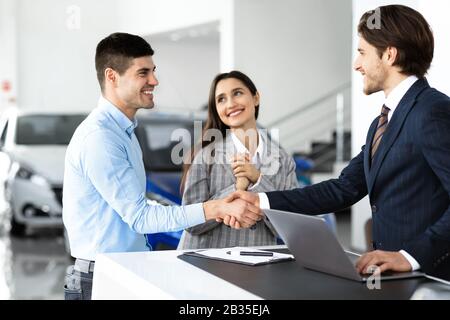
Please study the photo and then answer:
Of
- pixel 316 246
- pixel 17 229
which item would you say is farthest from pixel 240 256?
pixel 17 229

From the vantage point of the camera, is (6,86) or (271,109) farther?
(6,86)

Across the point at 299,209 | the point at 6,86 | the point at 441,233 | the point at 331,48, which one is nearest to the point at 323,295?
the point at 441,233

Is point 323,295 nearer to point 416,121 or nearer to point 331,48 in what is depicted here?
point 416,121

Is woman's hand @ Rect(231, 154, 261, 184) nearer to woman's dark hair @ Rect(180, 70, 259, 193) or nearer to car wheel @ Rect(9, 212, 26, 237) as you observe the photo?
woman's dark hair @ Rect(180, 70, 259, 193)

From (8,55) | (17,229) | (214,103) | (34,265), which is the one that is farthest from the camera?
(8,55)

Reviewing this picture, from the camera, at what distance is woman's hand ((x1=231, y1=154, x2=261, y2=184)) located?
297 centimetres

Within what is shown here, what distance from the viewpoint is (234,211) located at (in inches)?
107

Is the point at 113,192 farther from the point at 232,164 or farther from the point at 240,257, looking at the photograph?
the point at 232,164

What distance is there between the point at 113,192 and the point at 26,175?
468 cm

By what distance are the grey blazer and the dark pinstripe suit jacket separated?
0.67 meters

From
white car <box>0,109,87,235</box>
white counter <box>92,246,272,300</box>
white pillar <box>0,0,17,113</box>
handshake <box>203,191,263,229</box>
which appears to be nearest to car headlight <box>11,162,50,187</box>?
white car <box>0,109,87,235</box>

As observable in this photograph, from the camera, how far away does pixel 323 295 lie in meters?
1.81
